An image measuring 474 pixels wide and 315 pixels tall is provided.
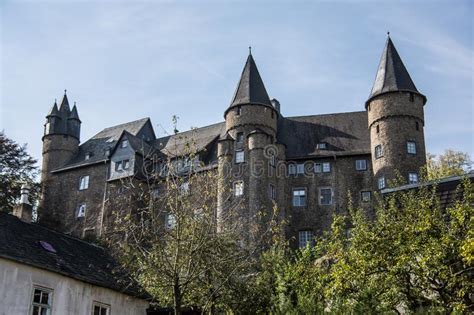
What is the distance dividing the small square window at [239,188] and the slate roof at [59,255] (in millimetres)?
20839

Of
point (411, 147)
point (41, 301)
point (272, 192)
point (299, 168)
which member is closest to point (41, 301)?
point (41, 301)

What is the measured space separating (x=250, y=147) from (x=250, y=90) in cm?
501

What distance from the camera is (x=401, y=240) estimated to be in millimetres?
16938

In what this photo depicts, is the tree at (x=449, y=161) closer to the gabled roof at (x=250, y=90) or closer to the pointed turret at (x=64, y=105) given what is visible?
the gabled roof at (x=250, y=90)

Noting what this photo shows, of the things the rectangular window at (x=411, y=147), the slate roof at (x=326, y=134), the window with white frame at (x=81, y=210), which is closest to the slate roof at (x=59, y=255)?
the rectangular window at (x=411, y=147)

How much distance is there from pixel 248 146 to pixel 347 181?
784 centimetres

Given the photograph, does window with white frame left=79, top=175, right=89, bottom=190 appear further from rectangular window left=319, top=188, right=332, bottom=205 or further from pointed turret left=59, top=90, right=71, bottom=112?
rectangular window left=319, top=188, right=332, bottom=205

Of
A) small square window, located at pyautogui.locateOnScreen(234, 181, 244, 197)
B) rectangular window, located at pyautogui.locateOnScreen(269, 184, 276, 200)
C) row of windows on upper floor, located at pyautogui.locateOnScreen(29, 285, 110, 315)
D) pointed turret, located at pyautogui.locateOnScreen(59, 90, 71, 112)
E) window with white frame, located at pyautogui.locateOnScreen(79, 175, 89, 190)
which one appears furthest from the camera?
pointed turret, located at pyautogui.locateOnScreen(59, 90, 71, 112)

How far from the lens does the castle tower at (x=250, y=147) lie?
45.6 metres

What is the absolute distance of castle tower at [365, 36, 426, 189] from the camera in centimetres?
4419

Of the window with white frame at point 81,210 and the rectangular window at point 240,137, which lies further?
the window with white frame at point 81,210

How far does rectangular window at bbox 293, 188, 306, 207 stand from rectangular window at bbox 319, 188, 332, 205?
4.17 ft

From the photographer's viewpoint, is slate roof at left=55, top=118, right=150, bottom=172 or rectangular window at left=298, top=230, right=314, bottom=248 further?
slate roof at left=55, top=118, right=150, bottom=172

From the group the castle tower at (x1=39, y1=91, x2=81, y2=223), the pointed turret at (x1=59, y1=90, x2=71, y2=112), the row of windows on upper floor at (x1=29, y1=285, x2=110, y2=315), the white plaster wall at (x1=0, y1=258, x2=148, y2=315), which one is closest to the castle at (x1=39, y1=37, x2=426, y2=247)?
the castle tower at (x1=39, y1=91, x2=81, y2=223)
